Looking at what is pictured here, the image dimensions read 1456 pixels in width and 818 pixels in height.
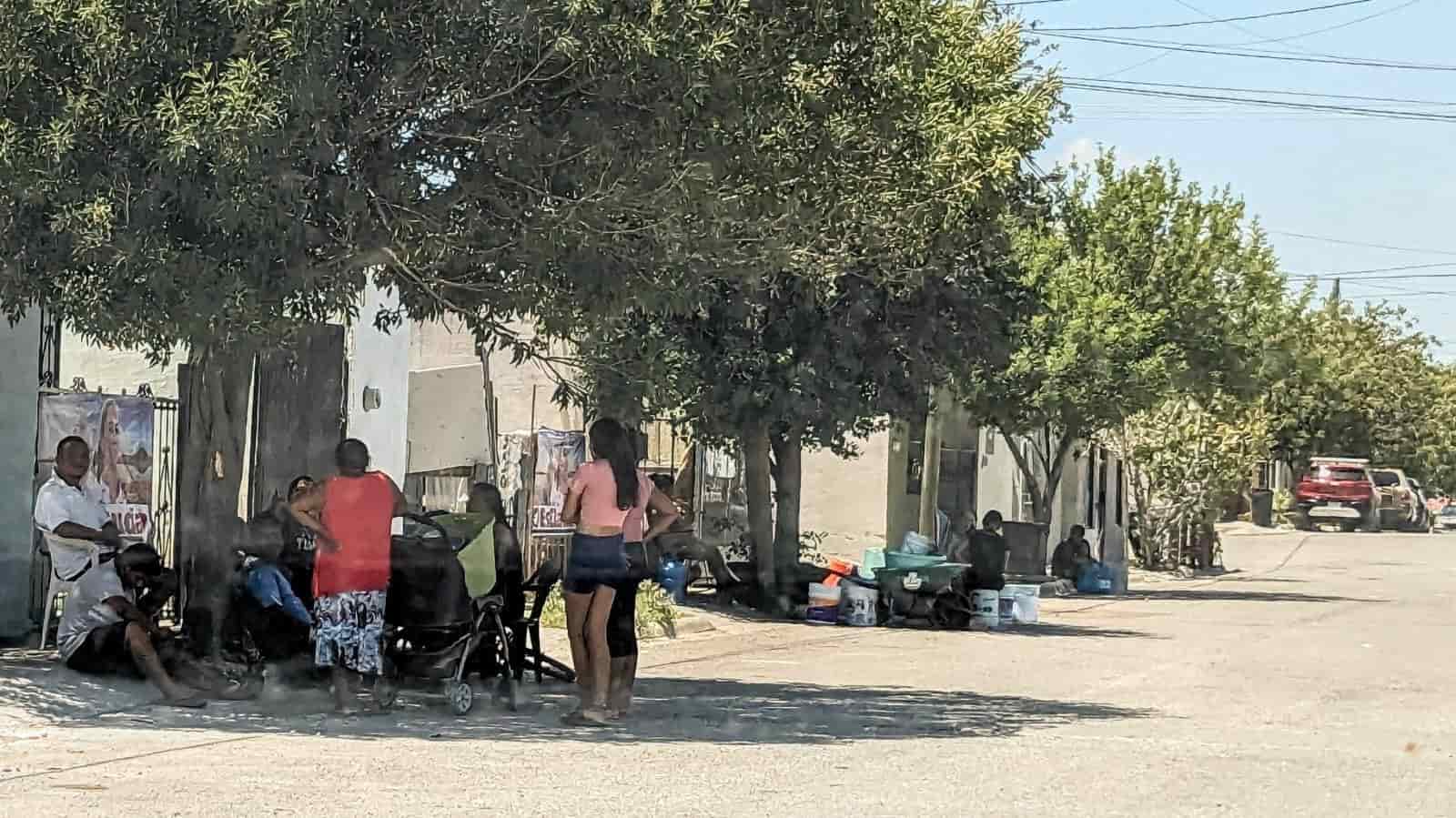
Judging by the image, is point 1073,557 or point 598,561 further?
point 1073,557

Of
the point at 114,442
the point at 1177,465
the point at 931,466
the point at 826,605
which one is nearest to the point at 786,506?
the point at 826,605

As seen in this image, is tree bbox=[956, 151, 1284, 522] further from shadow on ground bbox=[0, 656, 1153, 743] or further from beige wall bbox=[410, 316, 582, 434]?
shadow on ground bbox=[0, 656, 1153, 743]

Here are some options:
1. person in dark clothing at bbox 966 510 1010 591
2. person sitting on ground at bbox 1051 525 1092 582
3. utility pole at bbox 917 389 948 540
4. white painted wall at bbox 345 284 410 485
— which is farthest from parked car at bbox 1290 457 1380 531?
white painted wall at bbox 345 284 410 485

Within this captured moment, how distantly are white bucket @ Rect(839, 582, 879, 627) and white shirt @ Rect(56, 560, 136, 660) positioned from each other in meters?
10.5

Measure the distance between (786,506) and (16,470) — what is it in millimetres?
10745

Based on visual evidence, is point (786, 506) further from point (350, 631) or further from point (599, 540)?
point (350, 631)

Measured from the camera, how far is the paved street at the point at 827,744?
8.54m

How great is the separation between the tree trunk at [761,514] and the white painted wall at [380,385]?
13.9 feet

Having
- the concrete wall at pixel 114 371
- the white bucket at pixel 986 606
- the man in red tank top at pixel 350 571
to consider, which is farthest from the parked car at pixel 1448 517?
the man in red tank top at pixel 350 571

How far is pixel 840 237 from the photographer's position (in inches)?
562

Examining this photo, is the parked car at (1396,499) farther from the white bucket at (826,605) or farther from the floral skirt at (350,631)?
the floral skirt at (350,631)

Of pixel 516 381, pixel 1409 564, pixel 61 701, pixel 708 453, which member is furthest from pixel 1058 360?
pixel 61 701

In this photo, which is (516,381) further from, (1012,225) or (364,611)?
(364,611)

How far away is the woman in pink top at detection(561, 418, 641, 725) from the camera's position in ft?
37.2
